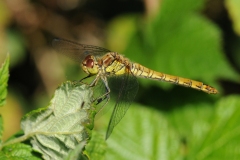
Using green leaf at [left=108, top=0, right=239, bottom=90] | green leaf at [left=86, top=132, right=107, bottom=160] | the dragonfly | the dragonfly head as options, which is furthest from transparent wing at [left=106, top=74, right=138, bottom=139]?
green leaf at [left=108, top=0, right=239, bottom=90]

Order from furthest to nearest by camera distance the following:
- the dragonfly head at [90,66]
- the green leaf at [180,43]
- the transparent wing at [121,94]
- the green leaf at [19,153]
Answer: the green leaf at [180,43]
the dragonfly head at [90,66]
the transparent wing at [121,94]
the green leaf at [19,153]

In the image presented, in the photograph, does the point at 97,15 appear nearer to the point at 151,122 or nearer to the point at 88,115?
the point at 151,122

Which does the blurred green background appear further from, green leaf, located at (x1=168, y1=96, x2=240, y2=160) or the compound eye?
the compound eye

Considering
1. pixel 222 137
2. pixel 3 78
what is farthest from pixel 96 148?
pixel 222 137

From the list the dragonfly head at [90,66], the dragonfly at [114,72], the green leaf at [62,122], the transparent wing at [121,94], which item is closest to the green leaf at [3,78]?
the green leaf at [62,122]

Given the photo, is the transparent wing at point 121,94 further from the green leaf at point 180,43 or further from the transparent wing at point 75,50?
the green leaf at point 180,43

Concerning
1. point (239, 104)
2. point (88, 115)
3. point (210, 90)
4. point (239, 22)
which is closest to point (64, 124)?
point (88, 115)
